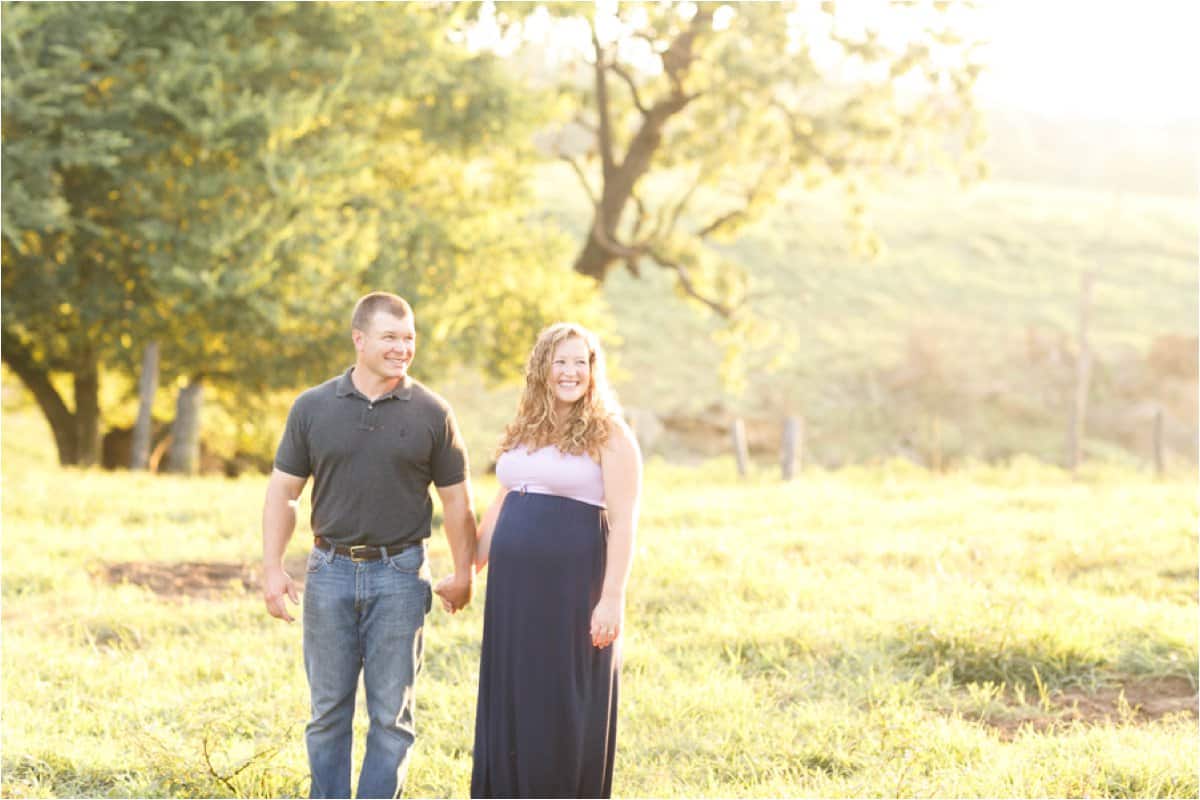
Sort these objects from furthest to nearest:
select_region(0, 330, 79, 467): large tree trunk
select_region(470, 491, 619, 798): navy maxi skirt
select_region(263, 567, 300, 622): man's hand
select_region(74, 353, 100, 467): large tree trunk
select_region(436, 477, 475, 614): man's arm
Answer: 1. select_region(74, 353, 100, 467): large tree trunk
2. select_region(0, 330, 79, 467): large tree trunk
3. select_region(436, 477, 475, 614): man's arm
4. select_region(263, 567, 300, 622): man's hand
5. select_region(470, 491, 619, 798): navy maxi skirt

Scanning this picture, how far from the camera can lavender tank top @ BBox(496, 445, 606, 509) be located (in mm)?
5250

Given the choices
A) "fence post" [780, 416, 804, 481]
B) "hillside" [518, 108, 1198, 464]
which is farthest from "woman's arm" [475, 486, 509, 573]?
"hillside" [518, 108, 1198, 464]

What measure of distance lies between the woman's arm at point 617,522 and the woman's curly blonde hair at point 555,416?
7 cm

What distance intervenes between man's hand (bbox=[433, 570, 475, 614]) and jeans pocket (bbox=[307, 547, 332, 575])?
54cm

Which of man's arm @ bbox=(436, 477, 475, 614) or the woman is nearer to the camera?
the woman

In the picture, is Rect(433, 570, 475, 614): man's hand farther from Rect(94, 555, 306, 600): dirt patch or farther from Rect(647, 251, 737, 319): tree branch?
Rect(647, 251, 737, 319): tree branch

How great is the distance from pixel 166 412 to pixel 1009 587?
17.3m

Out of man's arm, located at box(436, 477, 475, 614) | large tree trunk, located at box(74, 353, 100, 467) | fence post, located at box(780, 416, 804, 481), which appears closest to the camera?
man's arm, located at box(436, 477, 475, 614)

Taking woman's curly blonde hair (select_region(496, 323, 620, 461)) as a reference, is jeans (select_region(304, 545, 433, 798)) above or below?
below

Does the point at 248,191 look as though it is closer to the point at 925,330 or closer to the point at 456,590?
the point at 456,590

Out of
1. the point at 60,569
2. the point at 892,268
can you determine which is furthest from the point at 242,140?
the point at 892,268

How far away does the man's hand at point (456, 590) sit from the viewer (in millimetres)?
5652

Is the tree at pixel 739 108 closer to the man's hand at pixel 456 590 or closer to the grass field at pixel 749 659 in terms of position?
the grass field at pixel 749 659

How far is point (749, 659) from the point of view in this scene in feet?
27.4
